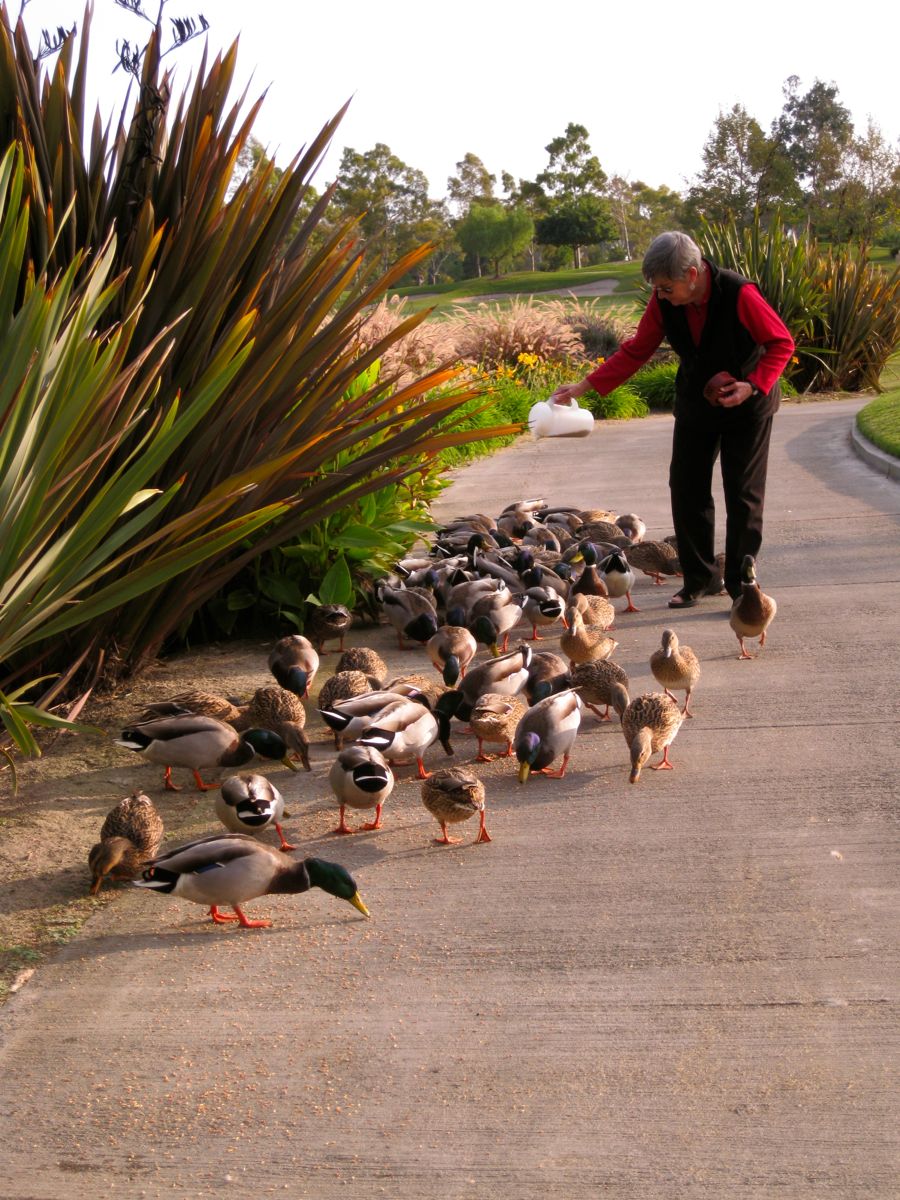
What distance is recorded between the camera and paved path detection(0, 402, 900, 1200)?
311cm

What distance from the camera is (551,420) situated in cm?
991

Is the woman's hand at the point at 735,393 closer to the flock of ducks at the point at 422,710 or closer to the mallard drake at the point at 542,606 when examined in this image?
the flock of ducks at the point at 422,710

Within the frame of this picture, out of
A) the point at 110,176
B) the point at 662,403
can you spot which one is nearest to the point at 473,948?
the point at 110,176

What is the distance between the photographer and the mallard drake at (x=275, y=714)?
6.07 metres

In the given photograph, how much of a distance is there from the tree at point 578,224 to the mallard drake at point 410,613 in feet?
281

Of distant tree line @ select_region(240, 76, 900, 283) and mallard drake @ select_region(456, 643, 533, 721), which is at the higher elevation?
distant tree line @ select_region(240, 76, 900, 283)

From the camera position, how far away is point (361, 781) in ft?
16.7

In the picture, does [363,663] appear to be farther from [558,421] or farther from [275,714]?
[558,421]

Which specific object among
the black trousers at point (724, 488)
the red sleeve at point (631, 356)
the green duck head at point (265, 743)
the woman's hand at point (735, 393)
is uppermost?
the red sleeve at point (631, 356)

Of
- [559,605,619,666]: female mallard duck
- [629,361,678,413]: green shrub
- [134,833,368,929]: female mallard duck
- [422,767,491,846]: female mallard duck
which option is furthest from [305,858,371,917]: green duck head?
[629,361,678,413]: green shrub

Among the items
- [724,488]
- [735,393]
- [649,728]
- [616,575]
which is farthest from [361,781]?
[724,488]

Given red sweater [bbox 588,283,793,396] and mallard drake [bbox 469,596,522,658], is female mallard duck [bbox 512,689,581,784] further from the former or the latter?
red sweater [bbox 588,283,793,396]

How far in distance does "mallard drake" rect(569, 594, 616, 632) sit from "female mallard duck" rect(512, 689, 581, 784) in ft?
6.86

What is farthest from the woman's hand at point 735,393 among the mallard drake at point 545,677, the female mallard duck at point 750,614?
the mallard drake at point 545,677
